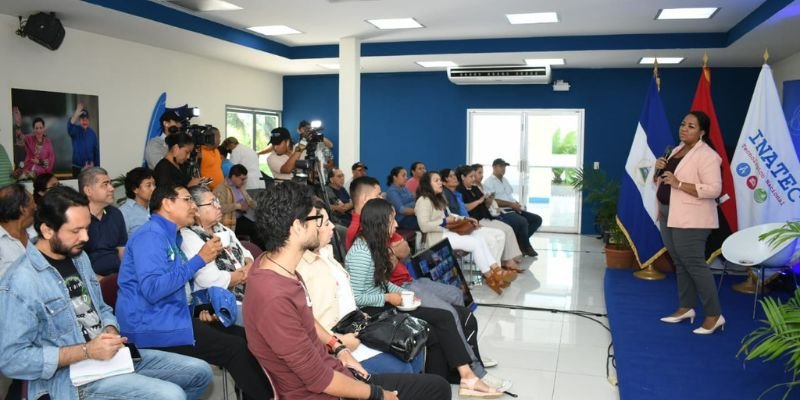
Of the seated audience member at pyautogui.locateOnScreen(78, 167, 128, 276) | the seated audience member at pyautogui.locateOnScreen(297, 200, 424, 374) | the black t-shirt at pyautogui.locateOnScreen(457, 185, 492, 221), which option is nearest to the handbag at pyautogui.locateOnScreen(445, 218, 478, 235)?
the black t-shirt at pyautogui.locateOnScreen(457, 185, 492, 221)

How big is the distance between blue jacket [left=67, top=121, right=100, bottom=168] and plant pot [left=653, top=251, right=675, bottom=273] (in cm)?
614

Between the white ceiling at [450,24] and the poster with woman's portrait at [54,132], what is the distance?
31.3 inches

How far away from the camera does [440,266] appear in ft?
15.6

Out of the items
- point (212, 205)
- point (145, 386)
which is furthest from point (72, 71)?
point (145, 386)

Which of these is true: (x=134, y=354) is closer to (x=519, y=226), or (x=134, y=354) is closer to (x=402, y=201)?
(x=402, y=201)

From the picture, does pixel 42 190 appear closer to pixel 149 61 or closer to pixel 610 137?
pixel 149 61

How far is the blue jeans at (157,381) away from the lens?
231 centimetres

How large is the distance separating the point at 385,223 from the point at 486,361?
131 centimetres

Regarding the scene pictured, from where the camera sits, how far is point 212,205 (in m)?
3.45

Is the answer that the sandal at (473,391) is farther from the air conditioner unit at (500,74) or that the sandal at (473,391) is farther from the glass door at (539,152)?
the glass door at (539,152)

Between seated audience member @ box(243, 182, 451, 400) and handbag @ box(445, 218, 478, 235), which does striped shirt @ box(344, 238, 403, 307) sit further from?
handbag @ box(445, 218, 478, 235)

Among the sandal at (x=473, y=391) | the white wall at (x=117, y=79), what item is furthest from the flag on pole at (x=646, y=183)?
the white wall at (x=117, y=79)

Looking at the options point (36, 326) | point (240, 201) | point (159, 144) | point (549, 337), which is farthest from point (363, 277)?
point (159, 144)

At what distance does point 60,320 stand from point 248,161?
5369 millimetres
